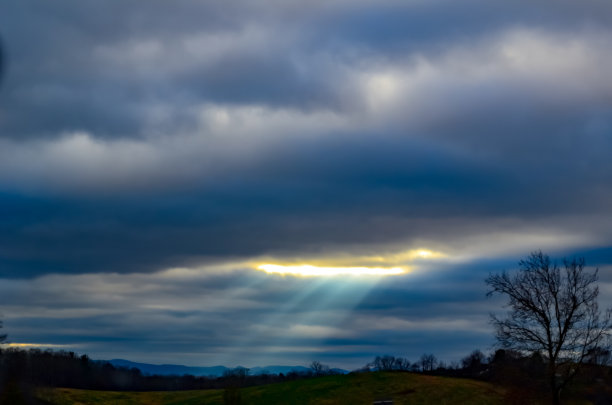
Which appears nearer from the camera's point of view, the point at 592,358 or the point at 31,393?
the point at 31,393

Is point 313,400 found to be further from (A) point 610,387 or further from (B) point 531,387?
(B) point 531,387

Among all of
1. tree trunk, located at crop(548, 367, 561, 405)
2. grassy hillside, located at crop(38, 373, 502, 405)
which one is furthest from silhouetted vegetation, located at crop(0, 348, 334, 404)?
tree trunk, located at crop(548, 367, 561, 405)

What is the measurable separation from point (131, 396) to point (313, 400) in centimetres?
4650

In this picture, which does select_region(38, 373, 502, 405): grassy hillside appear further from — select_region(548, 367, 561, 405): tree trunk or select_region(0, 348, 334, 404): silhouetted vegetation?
select_region(548, 367, 561, 405): tree trunk

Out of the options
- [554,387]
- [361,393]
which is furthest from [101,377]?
[554,387]

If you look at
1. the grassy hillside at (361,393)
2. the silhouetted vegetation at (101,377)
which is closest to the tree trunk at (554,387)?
the grassy hillside at (361,393)

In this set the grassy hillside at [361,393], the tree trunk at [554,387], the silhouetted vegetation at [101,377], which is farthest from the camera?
the silhouetted vegetation at [101,377]

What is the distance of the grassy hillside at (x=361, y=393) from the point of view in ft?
268

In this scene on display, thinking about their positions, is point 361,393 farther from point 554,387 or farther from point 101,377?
point 101,377

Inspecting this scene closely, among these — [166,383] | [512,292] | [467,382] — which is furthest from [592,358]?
[166,383]

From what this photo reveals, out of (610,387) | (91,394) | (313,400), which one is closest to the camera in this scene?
(610,387)

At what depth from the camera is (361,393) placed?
89.7 m

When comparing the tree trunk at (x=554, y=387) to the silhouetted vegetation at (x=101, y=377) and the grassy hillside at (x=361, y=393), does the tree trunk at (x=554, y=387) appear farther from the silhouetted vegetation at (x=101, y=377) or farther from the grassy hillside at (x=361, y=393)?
the silhouetted vegetation at (x=101, y=377)

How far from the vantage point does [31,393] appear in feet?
138
